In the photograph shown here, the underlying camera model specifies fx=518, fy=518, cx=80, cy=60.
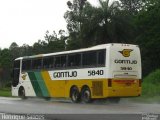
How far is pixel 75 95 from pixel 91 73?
2.33m

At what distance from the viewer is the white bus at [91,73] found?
28000 millimetres

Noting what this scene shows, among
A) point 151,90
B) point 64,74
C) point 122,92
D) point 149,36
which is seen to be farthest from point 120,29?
point 122,92

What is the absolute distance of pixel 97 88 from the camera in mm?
28641

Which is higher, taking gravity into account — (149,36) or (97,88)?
(149,36)

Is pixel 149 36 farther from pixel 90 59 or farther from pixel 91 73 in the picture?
pixel 91 73

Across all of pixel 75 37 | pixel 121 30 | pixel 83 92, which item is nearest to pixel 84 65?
pixel 83 92

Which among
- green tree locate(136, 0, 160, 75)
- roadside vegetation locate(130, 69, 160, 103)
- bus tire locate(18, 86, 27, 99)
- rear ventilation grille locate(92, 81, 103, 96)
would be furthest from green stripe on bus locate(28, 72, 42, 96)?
green tree locate(136, 0, 160, 75)

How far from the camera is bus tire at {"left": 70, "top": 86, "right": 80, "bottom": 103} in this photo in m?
30.4

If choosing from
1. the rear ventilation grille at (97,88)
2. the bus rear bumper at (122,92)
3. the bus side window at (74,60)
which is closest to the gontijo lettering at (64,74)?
the bus side window at (74,60)

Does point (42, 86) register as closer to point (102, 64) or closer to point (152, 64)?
point (102, 64)

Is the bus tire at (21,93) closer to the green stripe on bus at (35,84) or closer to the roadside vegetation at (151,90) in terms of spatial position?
the green stripe on bus at (35,84)

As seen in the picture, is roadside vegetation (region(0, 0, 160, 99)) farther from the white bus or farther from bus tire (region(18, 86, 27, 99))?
the white bus

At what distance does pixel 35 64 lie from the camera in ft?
115

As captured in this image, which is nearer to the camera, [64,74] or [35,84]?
[64,74]
